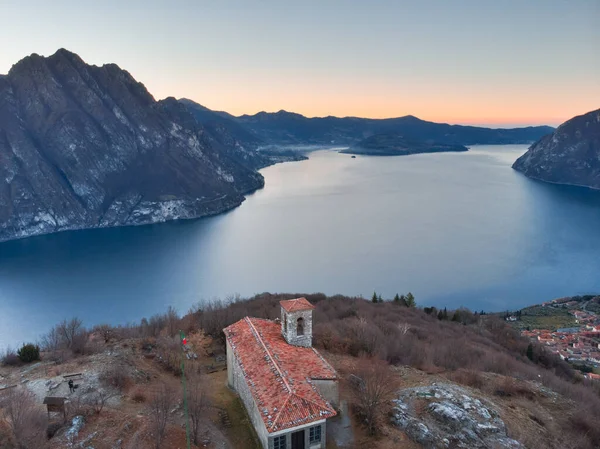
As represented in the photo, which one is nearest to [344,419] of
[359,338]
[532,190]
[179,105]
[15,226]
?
[359,338]

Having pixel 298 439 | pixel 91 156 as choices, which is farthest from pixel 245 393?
pixel 91 156

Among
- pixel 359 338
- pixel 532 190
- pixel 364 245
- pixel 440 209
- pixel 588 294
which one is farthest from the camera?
pixel 532 190

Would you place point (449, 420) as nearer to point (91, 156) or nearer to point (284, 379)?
point (284, 379)

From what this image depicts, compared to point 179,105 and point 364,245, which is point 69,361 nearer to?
point 364,245

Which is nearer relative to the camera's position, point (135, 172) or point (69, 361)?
point (69, 361)

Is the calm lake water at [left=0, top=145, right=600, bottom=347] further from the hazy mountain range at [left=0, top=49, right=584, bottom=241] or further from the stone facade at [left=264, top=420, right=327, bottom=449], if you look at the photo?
the stone facade at [left=264, top=420, right=327, bottom=449]

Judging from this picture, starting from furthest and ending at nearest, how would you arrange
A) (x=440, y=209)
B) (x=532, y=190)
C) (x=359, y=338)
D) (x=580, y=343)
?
(x=532, y=190) < (x=440, y=209) < (x=580, y=343) < (x=359, y=338)

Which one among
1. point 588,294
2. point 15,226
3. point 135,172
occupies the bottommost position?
point 588,294
